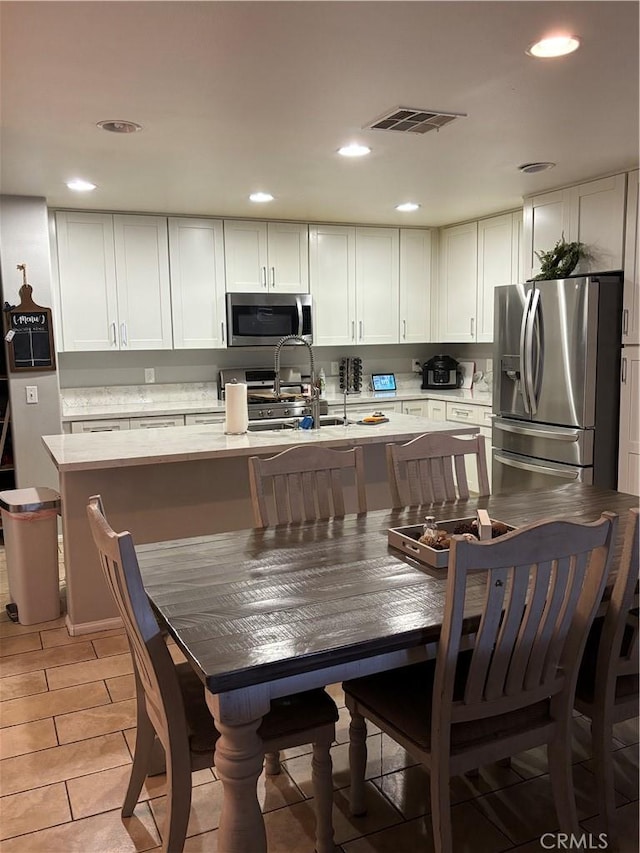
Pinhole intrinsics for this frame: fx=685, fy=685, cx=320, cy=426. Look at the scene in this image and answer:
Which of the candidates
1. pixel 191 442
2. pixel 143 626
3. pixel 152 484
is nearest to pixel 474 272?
pixel 191 442

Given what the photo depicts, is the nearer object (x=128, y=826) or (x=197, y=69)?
(x=128, y=826)

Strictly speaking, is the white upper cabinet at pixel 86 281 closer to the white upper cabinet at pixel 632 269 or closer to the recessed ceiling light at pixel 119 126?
the recessed ceiling light at pixel 119 126

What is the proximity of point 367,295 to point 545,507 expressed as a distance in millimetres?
3722

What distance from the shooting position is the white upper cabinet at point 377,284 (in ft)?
19.6

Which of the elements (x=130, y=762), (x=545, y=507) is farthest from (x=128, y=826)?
(x=545, y=507)

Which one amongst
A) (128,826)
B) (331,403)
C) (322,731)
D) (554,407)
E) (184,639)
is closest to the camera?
(184,639)

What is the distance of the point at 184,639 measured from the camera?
5.14 feet

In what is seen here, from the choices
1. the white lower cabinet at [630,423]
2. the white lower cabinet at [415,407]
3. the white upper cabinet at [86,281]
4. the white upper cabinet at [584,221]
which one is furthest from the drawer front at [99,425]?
the white lower cabinet at [630,423]

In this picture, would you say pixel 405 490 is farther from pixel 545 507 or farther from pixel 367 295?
pixel 367 295

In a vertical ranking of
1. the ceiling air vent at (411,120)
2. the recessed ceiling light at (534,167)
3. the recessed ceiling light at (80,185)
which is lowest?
the ceiling air vent at (411,120)

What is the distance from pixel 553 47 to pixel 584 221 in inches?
87.5

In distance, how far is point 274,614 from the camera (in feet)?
5.53

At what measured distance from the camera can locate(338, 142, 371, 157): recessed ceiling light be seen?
3463mm

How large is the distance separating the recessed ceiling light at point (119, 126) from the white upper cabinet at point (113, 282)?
6.62 ft
